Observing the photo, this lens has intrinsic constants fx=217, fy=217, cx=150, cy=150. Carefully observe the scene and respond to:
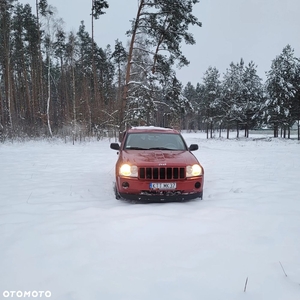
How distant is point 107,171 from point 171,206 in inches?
172

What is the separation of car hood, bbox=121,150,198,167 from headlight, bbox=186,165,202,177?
106 mm

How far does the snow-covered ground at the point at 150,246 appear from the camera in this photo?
7.13 feet

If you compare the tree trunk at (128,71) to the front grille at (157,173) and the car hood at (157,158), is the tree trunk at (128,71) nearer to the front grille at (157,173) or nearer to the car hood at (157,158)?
the car hood at (157,158)

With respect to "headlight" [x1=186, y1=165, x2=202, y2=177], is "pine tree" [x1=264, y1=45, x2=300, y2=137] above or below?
above

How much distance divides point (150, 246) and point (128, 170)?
5.96ft

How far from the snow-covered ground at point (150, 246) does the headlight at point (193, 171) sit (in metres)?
0.64

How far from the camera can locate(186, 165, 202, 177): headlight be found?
452cm

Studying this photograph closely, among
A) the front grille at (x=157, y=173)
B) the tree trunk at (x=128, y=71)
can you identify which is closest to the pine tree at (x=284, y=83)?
the tree trunk at (x=128, y=71)

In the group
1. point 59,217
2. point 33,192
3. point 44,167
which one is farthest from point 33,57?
point 59,217

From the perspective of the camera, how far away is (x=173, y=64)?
1655 centimetres

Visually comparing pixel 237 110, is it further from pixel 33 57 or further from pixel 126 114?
pixel 33 57

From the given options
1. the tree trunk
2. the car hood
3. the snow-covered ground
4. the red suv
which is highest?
the tree trunk

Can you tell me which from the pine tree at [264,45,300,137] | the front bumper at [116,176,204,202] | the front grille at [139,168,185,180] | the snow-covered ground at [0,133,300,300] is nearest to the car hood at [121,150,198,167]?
the front grille at [139,168,185,180]

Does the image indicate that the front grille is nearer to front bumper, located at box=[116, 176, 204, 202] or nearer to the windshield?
front bumper, located at box=[116, 176, 204, 202]
